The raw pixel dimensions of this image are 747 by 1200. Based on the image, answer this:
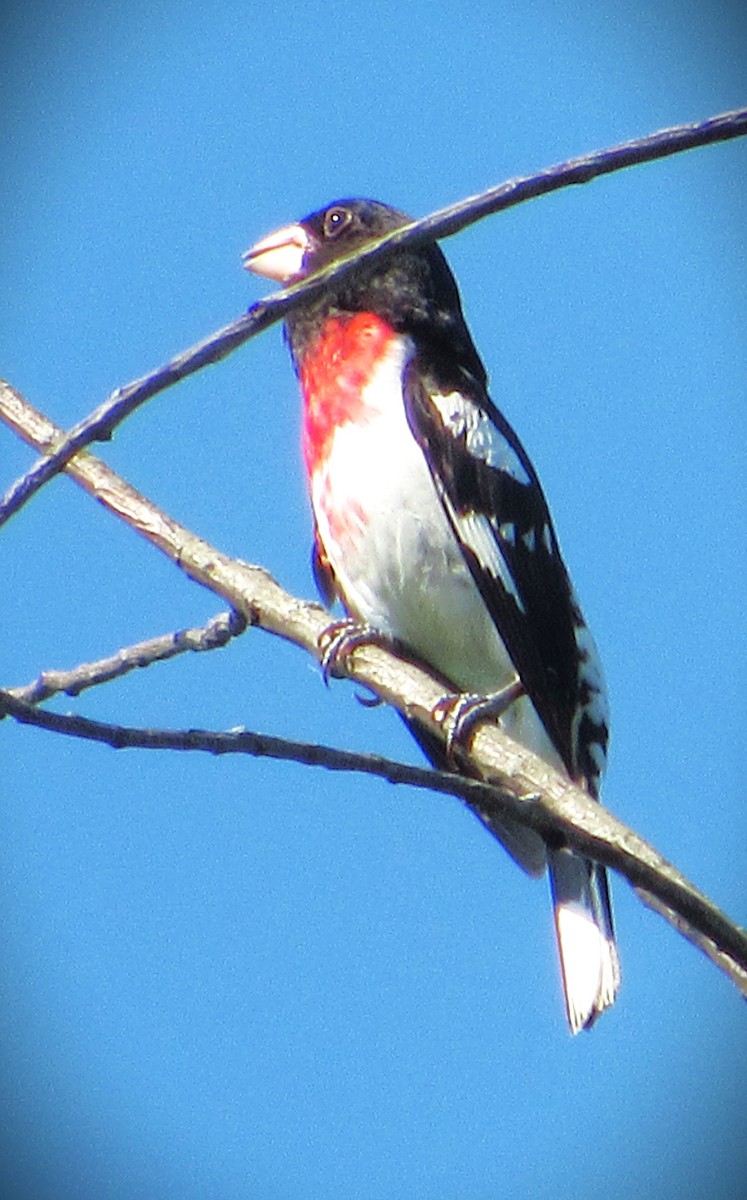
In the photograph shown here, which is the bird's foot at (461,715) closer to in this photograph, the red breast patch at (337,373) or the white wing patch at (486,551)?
the white wing patch at (486,551)

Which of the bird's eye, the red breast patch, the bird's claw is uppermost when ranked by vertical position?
the bird's eye

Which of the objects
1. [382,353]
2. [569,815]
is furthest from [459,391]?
[569,815]

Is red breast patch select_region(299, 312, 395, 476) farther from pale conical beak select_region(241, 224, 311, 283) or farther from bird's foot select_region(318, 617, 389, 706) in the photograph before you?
bird's foot select_region(318, 617, 389, 706)

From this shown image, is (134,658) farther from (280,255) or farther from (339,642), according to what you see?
(280,255)

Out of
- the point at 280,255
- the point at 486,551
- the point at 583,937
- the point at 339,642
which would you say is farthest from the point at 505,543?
the point at 280,255

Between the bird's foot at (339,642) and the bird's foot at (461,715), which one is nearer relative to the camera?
the bird's foot at (461,715)

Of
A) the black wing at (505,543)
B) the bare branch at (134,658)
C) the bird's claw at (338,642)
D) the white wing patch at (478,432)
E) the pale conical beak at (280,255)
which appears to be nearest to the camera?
the bare branch at (134,658)

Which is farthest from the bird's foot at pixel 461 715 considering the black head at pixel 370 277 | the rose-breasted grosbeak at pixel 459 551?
the black head at pixel 370 277

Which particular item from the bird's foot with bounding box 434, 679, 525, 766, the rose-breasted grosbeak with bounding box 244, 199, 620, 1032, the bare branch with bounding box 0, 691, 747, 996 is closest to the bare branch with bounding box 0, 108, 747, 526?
the bare branch with bounding box 0, 691, 747, 996
